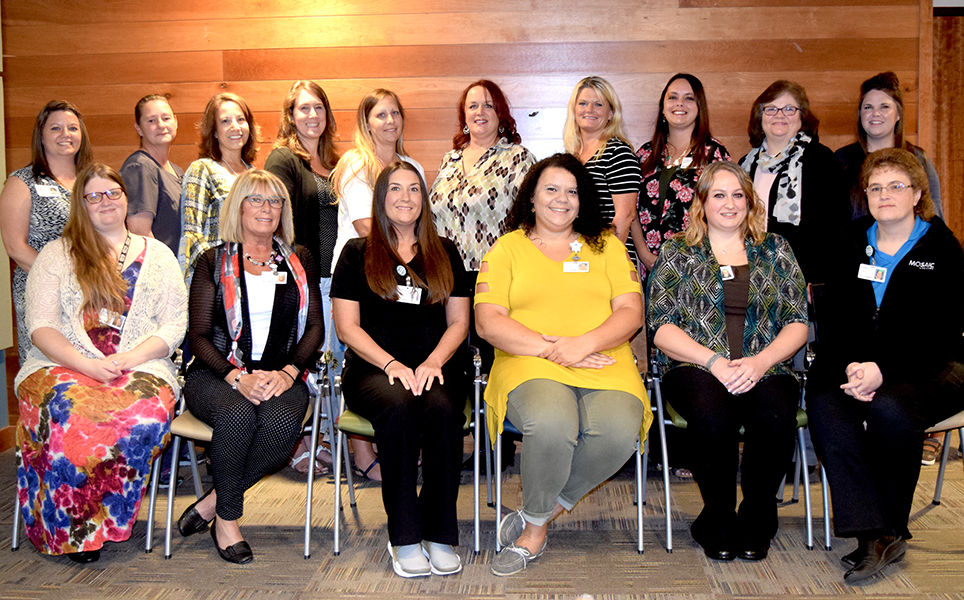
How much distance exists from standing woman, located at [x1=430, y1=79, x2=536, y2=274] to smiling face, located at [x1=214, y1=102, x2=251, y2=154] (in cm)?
101

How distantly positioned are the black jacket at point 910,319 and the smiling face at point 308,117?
256 cm

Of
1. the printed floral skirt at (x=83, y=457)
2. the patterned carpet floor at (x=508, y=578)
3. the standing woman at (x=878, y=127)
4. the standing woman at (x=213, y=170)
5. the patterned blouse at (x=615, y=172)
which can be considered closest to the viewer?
the patterned carpet floor at (x=508, y=578)

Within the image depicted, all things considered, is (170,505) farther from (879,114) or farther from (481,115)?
(879,114)

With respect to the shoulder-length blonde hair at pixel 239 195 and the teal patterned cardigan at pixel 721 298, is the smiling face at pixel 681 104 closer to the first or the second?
the teal patterned cardigan at pixel 721 298

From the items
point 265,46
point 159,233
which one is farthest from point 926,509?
point 265,46

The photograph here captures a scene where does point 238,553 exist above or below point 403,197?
below

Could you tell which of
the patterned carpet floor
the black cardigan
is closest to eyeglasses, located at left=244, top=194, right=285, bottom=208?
the black cardigan

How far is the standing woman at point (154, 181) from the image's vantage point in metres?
3.43

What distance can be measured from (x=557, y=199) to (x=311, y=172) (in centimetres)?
140

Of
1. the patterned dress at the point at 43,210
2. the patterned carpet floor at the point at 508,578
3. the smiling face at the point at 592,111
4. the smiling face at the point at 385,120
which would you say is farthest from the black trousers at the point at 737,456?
the patterned dress at the point at 43,210

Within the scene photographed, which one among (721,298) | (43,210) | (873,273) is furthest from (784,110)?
(43,210)

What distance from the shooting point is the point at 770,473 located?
8.51 feet

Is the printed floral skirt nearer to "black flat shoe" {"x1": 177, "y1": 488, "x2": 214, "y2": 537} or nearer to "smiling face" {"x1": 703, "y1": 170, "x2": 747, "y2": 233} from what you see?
"black flat shoe" {"x1": 177, "y1": 488, "x2": 214, "y2": 537}

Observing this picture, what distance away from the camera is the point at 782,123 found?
11.2 ft
